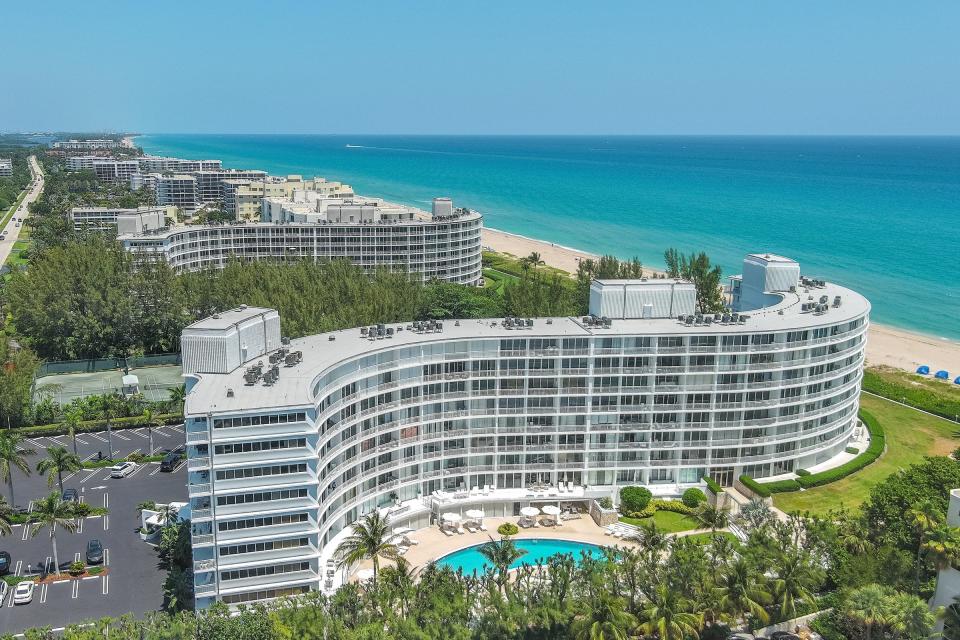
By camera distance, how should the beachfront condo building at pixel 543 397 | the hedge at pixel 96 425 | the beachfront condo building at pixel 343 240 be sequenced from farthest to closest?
the beachfront condo building at pixel 343 240 < the hedge at pixel 96 425 < the beachfront condo building at pixel 543 397

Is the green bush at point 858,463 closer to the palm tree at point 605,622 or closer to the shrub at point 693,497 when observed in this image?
the shrub at point 693,497

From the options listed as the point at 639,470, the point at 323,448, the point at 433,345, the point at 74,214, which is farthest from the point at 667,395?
the point at 74,214

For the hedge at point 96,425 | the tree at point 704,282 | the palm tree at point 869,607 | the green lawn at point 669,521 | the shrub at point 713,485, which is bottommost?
the green lawn at point 669,521

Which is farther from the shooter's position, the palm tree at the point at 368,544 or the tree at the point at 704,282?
the tree at the point at 704,282

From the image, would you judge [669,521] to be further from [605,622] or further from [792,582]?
[605,622]

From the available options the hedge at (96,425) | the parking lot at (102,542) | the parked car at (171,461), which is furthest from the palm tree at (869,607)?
the hedge at (96,425)

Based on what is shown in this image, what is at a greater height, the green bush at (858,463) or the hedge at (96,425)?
the green bush at (858,463)

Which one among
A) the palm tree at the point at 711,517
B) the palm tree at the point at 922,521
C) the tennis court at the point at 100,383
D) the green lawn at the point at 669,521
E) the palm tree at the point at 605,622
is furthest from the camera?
the tennis court at the point at 100,383

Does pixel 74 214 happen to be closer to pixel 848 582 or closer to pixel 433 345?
pixel 433 345
